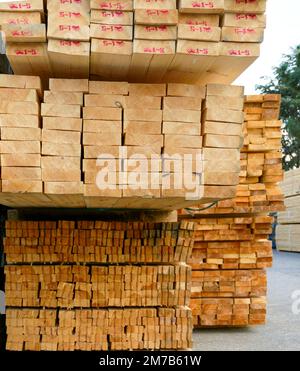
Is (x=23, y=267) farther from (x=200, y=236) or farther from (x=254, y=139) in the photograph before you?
(x=254, y=139)

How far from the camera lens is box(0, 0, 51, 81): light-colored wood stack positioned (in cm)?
288

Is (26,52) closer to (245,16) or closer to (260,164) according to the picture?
(245,16)

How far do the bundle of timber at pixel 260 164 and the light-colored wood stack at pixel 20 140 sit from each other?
125 inches

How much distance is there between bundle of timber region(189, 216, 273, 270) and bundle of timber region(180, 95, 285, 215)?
0.22 meters

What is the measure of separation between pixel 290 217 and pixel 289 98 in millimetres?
11719

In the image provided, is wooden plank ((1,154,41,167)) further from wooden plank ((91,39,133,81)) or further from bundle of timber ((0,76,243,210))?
wooden plank ((91,39,133,81))

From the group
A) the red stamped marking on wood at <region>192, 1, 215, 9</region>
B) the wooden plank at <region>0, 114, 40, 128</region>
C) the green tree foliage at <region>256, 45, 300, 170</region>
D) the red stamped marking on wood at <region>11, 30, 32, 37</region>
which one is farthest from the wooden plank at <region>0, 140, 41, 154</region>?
the green tree foliage at <region>256, 45, 300, 170</region>

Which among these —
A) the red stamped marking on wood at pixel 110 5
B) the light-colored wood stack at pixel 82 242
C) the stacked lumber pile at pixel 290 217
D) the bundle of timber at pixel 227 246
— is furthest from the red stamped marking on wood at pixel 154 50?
the stacked lumber pile at pixel 290 217

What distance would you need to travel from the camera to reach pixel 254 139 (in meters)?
5.67

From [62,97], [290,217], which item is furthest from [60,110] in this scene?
[290,217]

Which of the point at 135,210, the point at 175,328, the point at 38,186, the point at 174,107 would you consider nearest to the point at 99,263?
the point at 135,210

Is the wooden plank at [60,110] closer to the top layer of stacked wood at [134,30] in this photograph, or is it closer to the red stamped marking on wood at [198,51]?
the top layer of stacked wood at [134,30]

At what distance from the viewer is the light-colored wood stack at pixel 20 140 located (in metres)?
2.97

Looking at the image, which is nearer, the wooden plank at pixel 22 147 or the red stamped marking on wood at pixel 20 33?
the red stamped marking on wood at pixel 20 33
